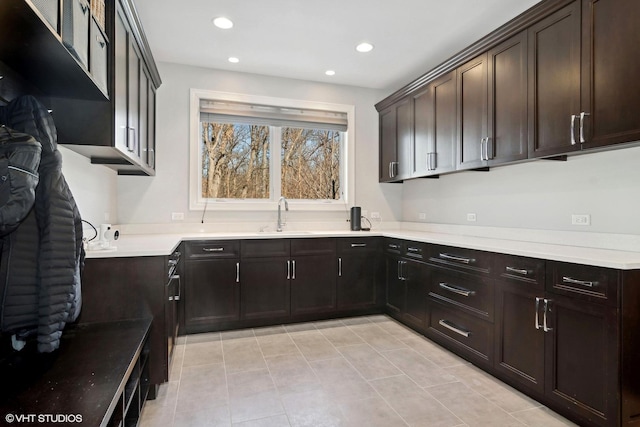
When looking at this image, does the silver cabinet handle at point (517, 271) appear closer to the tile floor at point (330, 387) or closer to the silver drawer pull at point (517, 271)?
the silver drawer pull at point (517, 271)


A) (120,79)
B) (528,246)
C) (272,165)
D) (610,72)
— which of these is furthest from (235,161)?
(610,72)

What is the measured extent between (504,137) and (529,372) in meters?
1.68

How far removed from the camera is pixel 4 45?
143cm

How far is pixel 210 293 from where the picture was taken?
343 cm

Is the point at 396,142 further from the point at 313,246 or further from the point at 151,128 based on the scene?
the point at 151,128

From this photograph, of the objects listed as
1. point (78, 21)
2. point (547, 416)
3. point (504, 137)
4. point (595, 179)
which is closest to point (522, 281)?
point (547, 416)

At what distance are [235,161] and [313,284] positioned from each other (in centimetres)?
175

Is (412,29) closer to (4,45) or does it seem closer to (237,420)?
(4,45)

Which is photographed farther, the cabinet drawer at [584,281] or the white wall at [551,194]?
the white wall at [551,194]

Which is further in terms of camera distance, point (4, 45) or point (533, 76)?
point (533, 76)

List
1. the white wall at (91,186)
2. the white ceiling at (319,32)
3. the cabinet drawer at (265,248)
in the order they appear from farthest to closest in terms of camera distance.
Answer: the cabinet drawer at (265,248), the white ceiling at (319,32), the white wall at (91,186)

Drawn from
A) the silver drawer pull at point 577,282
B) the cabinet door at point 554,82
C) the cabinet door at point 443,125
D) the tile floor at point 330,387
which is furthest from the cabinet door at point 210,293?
the cabinet door at point 554,82

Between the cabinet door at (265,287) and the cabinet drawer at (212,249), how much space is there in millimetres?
153

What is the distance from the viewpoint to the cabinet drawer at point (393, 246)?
12.1 feet
